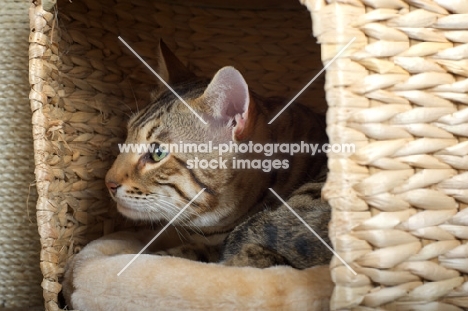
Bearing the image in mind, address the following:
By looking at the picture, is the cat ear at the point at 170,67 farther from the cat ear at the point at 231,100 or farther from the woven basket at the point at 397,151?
the woven basket at the point at 397,151

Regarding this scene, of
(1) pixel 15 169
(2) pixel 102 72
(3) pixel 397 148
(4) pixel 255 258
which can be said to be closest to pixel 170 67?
(2) pixel 102 72

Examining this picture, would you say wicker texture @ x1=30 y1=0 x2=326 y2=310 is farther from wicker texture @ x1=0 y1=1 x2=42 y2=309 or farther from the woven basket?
the woven basket

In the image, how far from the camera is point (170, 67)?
5.48 ft

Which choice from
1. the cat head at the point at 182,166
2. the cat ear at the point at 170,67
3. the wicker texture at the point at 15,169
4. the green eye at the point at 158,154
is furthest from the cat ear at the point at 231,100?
the wicker texture at the point at 15,169

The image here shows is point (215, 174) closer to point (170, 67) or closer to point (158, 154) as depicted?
point (158, 154)

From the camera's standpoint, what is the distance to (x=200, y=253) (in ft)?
5.01

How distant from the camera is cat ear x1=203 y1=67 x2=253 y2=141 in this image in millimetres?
1315

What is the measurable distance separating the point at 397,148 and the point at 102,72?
1014 mm

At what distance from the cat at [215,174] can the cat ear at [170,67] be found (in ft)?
0.42

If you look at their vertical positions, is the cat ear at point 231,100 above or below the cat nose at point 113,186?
above

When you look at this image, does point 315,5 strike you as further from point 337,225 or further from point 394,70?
point 337,225

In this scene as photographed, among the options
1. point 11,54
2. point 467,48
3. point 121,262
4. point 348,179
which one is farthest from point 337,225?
point 11,54

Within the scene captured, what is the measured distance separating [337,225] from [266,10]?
106 cm

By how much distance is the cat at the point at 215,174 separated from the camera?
1.34 meters
